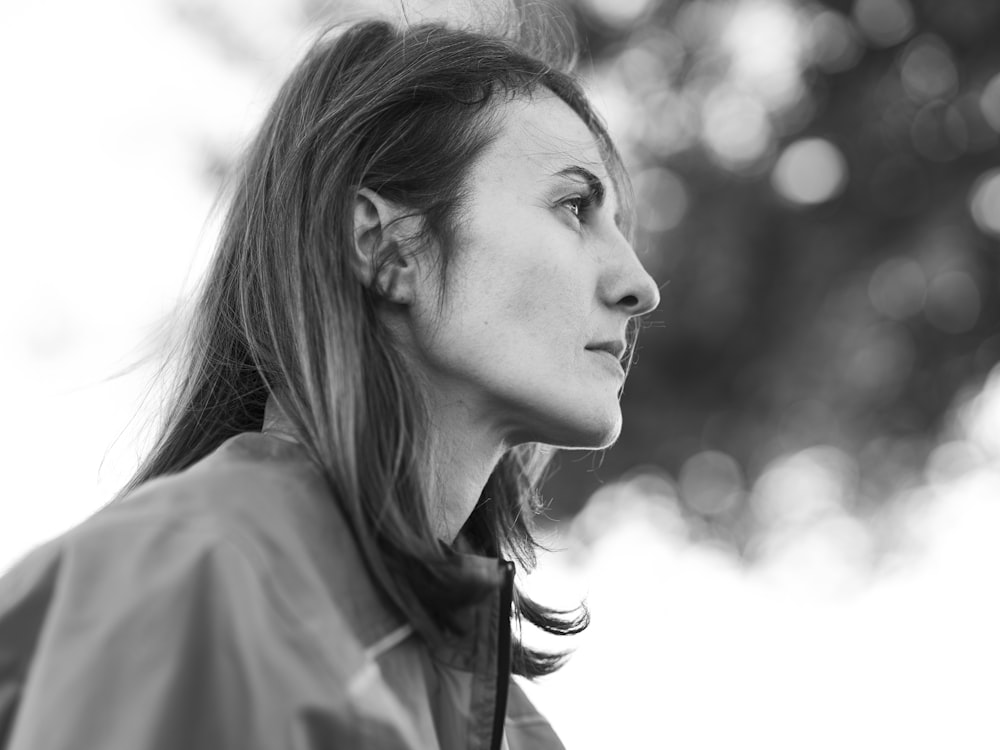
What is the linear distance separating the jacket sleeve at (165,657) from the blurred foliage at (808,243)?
22.8ft

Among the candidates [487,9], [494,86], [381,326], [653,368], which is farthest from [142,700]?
[653,368]

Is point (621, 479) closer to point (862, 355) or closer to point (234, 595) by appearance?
point (862, 355)

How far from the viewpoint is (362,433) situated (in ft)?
6.53

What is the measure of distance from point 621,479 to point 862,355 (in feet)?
6.36

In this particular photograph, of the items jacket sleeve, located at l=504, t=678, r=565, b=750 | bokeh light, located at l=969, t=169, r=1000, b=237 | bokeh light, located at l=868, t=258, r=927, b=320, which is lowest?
jacket sleeve, located at l=504, t=678, r=565, b=750

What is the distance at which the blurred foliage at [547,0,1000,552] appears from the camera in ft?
27.9

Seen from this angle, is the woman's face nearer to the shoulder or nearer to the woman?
the woman

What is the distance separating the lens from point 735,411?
887cm

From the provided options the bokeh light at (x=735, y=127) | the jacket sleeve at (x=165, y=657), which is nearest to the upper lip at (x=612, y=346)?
the jacket sleeve at (x=165, y=657)

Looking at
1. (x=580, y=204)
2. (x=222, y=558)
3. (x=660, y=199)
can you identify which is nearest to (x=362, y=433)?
(x=222, y=558)

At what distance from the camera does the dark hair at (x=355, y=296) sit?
195 cm

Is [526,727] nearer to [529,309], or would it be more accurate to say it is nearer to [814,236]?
[529,309]

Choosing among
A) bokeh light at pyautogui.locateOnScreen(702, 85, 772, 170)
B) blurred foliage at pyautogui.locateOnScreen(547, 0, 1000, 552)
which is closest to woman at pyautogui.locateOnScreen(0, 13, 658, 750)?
blurred foliage at pyautogui.locateOnScreen(547, 0, 1000, 552)

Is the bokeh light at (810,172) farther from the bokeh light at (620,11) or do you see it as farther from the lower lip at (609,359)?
the lower lip at (609,359)
